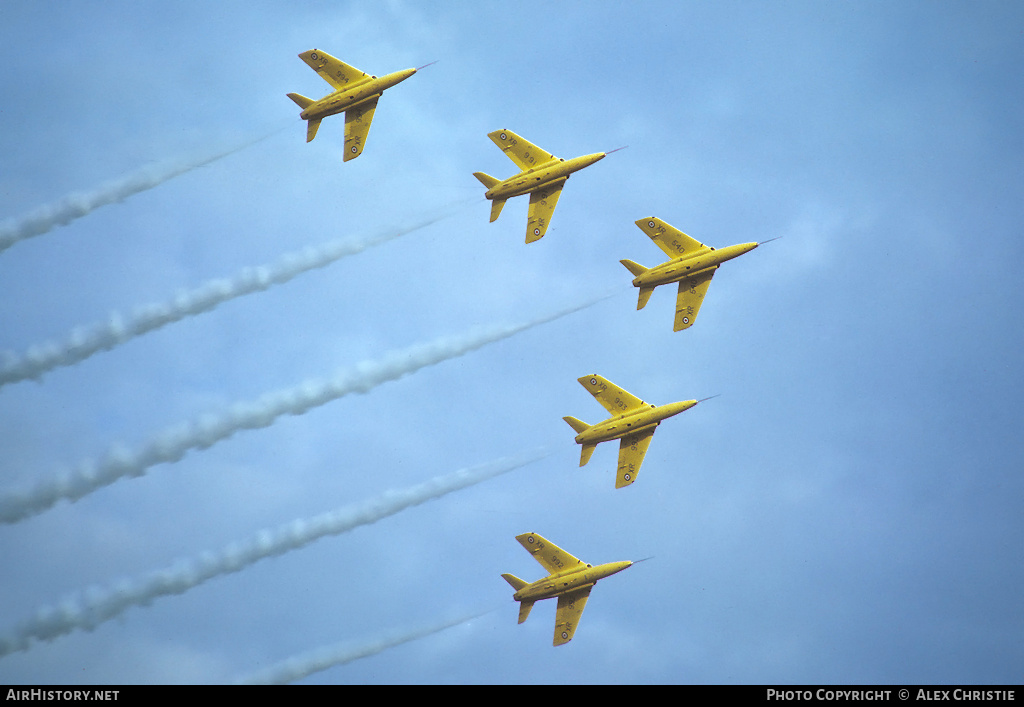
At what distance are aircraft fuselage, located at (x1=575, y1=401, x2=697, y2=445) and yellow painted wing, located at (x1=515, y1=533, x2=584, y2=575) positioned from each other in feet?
17.1

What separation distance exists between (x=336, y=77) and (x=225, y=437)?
1783cm

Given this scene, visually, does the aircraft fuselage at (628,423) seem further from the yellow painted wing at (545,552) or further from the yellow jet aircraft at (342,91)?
the yellow jet aircraft at (342,91)

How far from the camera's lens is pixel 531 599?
→ 75250mm

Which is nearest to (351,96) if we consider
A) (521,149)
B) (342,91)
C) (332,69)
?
(342,91)

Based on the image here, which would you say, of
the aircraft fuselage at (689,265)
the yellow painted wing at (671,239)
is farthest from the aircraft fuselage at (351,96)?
the aircraft fuselage at (689,265)

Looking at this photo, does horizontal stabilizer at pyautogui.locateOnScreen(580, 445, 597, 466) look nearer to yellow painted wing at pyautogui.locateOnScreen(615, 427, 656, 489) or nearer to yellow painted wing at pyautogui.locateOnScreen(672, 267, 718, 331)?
yellow painted wing at pyautogui.locateOnScreen(615, 427, 656, 489)

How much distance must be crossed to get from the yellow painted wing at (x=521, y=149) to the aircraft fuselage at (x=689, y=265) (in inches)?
289

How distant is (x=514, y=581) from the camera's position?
246ft

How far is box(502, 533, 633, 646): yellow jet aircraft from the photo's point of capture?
75.2m

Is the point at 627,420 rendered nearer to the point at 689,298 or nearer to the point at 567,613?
the point at 689,298

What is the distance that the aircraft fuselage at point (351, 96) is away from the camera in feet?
Result: 245

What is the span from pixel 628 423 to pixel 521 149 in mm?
14134
